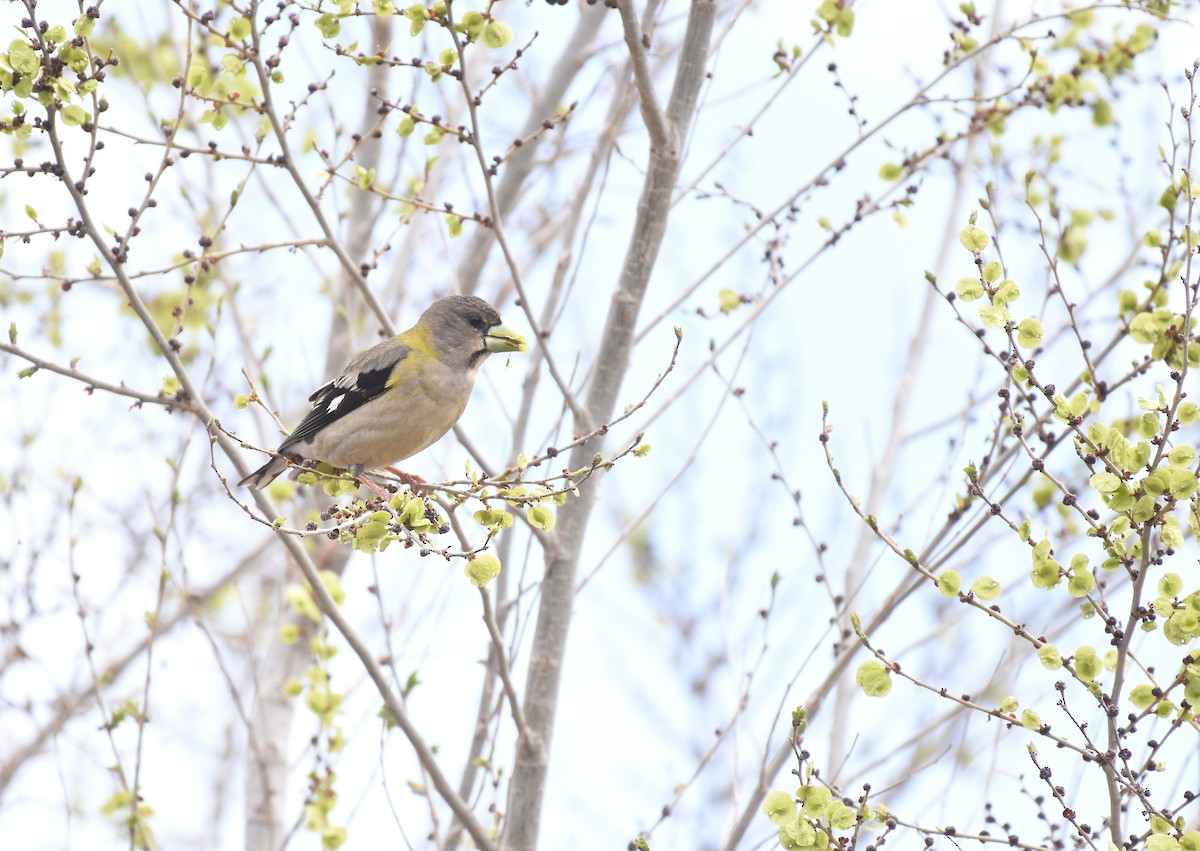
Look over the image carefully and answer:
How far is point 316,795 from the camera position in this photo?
6.15 meters

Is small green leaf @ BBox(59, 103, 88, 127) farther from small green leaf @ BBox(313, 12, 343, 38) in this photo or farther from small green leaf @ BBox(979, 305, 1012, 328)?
small green leaf @ BBox(979, 305, 1012, 328)

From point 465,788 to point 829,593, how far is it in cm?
187

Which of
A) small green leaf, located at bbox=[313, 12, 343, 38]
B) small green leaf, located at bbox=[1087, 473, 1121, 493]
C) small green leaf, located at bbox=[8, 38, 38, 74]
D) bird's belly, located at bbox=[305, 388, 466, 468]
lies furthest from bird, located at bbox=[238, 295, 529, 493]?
small green leaf, located at bbox=[1087, 473, 1121, 493]

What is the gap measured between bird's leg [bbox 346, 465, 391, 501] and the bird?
19 mm

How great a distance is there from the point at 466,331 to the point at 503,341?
0.29 meters

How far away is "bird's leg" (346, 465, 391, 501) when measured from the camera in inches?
187

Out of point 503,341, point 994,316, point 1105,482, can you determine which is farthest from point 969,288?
point 503,341

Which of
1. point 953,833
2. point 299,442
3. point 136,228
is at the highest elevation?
point 299,442

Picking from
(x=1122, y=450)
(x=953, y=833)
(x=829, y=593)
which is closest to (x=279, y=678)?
(x=829, y=593)

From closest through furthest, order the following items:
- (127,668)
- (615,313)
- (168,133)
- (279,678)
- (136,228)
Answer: (136,228) → (168,133) → (615,313) → (279,678) → (127,668)

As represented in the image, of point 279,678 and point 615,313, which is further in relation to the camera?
point 279,678

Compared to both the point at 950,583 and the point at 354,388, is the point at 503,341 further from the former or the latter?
the point at 950,583

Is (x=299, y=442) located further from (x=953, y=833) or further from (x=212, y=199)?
(x=953, y=833)

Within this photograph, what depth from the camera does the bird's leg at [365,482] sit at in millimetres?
4755
